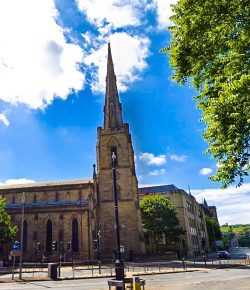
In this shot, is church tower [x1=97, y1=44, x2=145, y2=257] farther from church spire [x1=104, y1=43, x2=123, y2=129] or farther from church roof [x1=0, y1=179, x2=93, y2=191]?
church roof [x1=0, y1=179, x2=93, y2=191]

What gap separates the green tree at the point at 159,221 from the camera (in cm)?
4941

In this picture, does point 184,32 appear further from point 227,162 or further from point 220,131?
point 227,162

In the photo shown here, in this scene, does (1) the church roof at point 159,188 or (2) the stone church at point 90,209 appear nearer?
(2) the stone church at point 90,209

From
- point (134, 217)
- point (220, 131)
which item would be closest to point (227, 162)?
point (220, 131)

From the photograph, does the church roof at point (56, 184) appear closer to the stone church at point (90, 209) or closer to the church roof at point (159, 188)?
the stone church at point (90, 209)

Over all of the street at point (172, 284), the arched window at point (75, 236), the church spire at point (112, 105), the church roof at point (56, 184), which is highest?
the church spire at point (112, 105)

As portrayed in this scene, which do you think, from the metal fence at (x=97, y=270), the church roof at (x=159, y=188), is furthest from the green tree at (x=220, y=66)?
the church roof at (x=159, y=188)

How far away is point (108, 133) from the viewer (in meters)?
51.6

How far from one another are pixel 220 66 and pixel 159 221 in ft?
141

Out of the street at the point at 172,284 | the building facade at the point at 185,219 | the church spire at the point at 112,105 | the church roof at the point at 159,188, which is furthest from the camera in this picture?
the church roof at the point at 159,188

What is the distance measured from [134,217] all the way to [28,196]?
66.7 ft

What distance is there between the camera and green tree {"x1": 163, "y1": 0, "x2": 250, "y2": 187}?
8.18 meters

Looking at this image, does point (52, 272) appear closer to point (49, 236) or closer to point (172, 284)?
point (172, 284)

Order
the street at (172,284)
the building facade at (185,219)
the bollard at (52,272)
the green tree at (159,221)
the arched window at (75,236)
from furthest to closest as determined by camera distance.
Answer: the building facade at (185,219)
the green tree at (159,221)
the arched window at (75,236)
the bollard at (52,272)
the street at (172,284)
